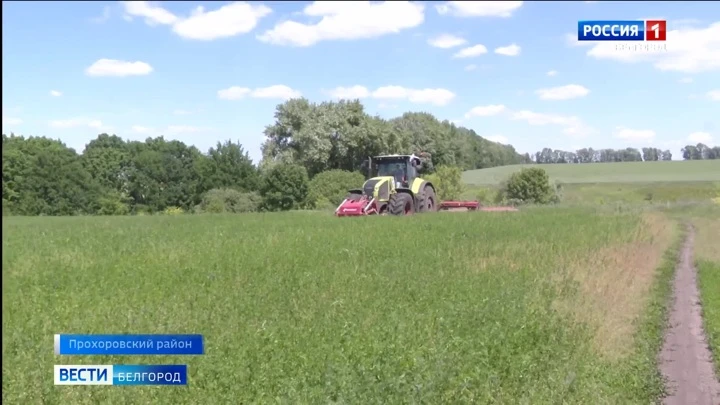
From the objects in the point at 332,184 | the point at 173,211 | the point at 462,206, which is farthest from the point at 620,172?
the point at 173,211

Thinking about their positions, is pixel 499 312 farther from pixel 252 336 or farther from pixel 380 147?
pixel 380 147

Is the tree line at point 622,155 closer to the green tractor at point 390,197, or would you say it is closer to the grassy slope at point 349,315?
the grassy slope at point 349,315

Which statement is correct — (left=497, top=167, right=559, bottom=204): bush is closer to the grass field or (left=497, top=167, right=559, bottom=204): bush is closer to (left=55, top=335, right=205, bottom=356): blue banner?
the grass field

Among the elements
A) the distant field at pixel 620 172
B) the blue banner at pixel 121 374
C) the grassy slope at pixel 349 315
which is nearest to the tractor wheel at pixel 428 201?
the distant field at pixel 620 172

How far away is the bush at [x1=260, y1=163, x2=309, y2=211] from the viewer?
549 inches

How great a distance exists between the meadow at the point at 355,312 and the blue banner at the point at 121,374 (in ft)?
0.27

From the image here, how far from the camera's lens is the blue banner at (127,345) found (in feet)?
18.2

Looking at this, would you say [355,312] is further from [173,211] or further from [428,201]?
[173,211]

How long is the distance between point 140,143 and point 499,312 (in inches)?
850

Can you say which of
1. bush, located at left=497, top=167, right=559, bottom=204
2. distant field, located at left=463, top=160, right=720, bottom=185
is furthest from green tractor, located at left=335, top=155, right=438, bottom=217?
distant field, located at left=463, top=160, right=720, bottom=185

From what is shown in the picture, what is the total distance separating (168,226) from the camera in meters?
18.4

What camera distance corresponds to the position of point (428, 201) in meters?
23.1

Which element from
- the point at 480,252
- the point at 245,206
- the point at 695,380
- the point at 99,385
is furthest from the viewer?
the point at 245,206

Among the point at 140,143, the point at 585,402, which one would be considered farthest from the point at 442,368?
the point at 140,143
